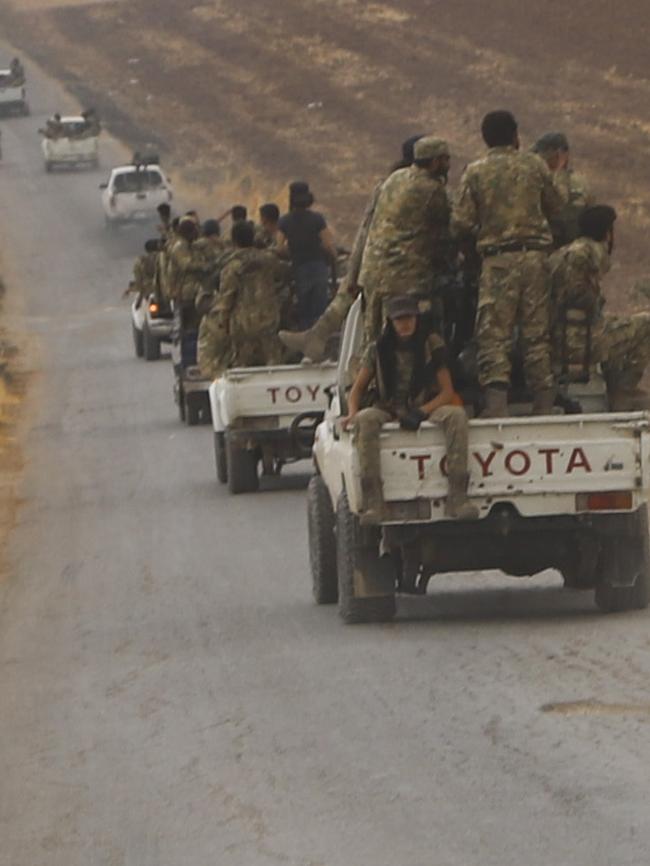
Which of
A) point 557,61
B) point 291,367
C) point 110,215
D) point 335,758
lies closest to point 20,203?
point 110,215

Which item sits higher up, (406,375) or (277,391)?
(406,375)

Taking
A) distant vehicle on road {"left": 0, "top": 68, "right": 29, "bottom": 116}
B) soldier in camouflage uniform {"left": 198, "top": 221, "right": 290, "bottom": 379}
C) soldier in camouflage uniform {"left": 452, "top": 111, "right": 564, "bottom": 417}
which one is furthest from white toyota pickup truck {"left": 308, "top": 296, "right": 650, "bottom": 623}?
distant vehicle on road {"left": 0, "top": 68, "right": 29, "bottom": 116}

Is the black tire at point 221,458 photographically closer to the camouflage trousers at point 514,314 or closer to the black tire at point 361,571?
the black tire at point 361,571

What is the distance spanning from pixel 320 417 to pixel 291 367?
1586 mm

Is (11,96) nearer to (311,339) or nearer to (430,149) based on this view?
(311,339)

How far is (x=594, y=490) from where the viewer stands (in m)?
12.4

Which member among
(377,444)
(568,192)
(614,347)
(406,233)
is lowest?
(377,444)

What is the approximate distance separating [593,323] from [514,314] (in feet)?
1.51

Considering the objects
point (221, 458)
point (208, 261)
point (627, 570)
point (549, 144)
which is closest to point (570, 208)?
point (549, 144)

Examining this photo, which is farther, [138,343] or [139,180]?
[139,180]

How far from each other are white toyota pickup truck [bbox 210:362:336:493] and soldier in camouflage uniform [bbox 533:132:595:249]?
6549mm

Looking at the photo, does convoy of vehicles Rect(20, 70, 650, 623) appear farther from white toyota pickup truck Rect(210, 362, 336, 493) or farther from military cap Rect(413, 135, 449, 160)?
white toyota pickup truck Rect(210, 362, 336, 493)

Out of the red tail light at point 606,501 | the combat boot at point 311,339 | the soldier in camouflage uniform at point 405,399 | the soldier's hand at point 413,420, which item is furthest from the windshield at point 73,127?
the red tail light at point 606,501

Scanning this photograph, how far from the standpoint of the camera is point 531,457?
40.7ft
